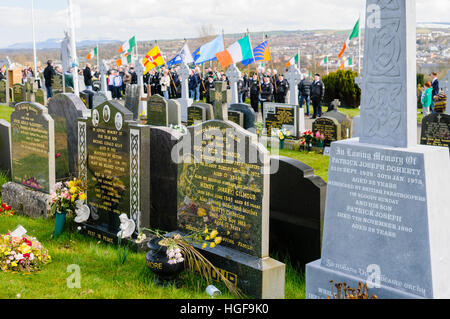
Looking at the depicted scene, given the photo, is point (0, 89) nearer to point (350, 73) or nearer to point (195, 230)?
point (350, 73)

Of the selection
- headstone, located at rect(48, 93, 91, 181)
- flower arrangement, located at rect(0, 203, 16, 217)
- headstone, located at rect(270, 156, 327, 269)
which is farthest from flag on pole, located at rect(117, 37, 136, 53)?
headstone, located at rect(270, 156, 327, 269)

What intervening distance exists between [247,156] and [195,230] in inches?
48.3

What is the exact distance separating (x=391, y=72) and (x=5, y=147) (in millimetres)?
8304

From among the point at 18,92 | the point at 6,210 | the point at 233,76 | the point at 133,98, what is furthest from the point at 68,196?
the point at 18,92

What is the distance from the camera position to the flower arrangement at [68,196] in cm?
748

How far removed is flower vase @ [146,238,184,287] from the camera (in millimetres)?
5520

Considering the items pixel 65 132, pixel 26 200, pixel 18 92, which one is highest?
pixel 18 92

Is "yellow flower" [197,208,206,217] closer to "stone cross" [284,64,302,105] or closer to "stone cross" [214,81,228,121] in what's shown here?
"stone cross" [214,81,228,121]

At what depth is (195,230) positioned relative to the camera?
6098 mm

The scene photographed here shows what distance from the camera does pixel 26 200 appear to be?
28.7ft

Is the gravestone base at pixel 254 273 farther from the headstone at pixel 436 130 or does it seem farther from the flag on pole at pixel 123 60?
the flag on pole at pixel 123 60

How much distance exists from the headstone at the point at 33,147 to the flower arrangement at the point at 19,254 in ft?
7.67

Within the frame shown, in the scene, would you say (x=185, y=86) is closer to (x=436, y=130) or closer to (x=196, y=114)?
(x=196, y=114)

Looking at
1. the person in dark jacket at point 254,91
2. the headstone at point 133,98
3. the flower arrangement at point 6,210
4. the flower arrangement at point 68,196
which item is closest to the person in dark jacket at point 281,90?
the person in dark jacket at point 254,91
